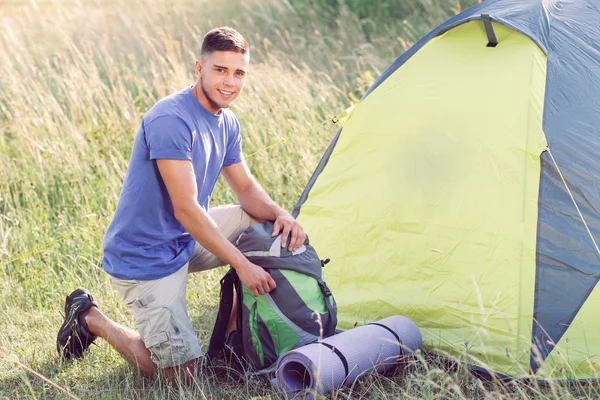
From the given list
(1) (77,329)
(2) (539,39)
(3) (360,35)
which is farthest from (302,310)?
(3) (360,35)

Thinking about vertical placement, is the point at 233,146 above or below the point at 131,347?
above

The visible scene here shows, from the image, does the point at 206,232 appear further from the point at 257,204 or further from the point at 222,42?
the point at 222,42

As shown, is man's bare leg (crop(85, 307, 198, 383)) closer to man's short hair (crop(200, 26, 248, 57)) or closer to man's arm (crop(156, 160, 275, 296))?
man's arm (crop(156, 160, 275, 296))

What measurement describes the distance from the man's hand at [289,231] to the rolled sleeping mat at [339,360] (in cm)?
48

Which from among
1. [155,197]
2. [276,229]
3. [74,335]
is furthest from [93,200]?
[276,229]

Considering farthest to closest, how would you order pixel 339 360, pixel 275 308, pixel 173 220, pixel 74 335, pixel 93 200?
pixel 93 200, pixel 74 335, pixel 173 220, pixel 275 308, pixel 339 360

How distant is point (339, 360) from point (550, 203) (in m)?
1.14

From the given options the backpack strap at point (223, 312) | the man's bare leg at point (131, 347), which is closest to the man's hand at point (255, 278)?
the backpack strap at point (223, 312)

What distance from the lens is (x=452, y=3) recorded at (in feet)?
29.4

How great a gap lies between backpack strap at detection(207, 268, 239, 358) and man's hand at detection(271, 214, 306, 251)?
262 millimetres

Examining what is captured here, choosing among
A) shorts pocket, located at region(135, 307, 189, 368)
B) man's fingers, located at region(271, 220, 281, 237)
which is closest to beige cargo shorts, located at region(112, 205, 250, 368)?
shorts pocket, located at region(135, 307, 189, 368)

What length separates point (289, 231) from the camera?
335 cm

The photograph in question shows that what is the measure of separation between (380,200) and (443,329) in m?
0.68

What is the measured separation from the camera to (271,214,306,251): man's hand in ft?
10.8
